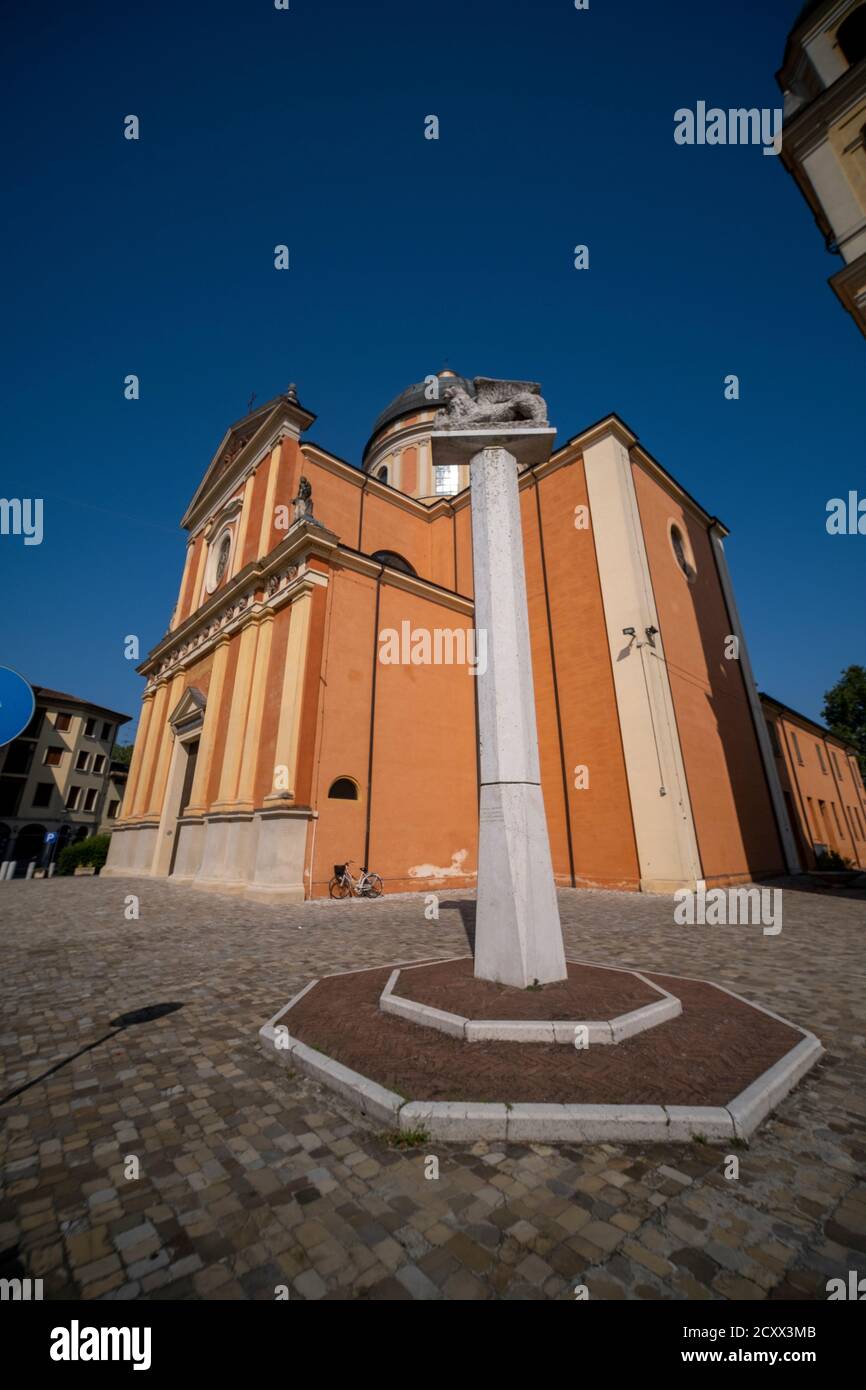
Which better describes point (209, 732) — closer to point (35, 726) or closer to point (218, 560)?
point (218, 560)

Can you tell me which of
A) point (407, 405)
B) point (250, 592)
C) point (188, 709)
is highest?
point (407, 405)

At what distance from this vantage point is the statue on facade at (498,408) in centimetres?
629

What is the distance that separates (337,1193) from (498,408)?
7.03m

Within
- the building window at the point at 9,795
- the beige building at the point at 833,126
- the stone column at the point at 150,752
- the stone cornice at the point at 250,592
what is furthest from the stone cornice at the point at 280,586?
the building window at the point at 9,795

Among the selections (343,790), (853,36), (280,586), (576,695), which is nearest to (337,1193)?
(343,790)

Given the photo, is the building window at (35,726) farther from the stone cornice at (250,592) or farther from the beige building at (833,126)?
the beige building at (833,126)

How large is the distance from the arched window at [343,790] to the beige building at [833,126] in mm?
14676

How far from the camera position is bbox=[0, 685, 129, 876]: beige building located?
3791 centimetres

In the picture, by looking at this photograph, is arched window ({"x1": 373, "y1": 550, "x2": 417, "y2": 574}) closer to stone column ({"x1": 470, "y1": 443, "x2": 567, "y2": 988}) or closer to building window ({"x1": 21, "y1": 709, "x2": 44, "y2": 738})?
stone column ({"x1": 470, "y1": 443, "x2": 567, "y2": 988})

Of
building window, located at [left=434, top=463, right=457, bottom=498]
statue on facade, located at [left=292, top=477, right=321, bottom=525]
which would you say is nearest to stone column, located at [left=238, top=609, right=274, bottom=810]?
statue on facade, located at [left=292, top=477, right=321, bottom=525]

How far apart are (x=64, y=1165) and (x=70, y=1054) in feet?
4.60

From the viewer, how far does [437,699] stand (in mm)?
16094
